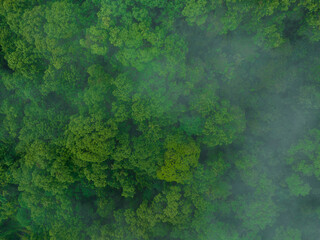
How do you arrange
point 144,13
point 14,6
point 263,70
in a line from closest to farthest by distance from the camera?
point 144,13 < point 14,6 < point 263,70

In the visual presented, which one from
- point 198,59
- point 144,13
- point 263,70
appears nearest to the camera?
point 144,13

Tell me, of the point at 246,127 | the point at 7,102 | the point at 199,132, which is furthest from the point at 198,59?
the point at 7,102

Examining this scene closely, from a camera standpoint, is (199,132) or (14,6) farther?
(199,132)

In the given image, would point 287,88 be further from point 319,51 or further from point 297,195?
point 297,195

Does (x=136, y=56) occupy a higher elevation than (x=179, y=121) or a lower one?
higher

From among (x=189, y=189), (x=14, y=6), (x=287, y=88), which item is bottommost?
(x=189, y=189)

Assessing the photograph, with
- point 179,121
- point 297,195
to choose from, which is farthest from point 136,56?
point 297,195

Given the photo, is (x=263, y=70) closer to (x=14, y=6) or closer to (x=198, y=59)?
(x=198, y=59)
